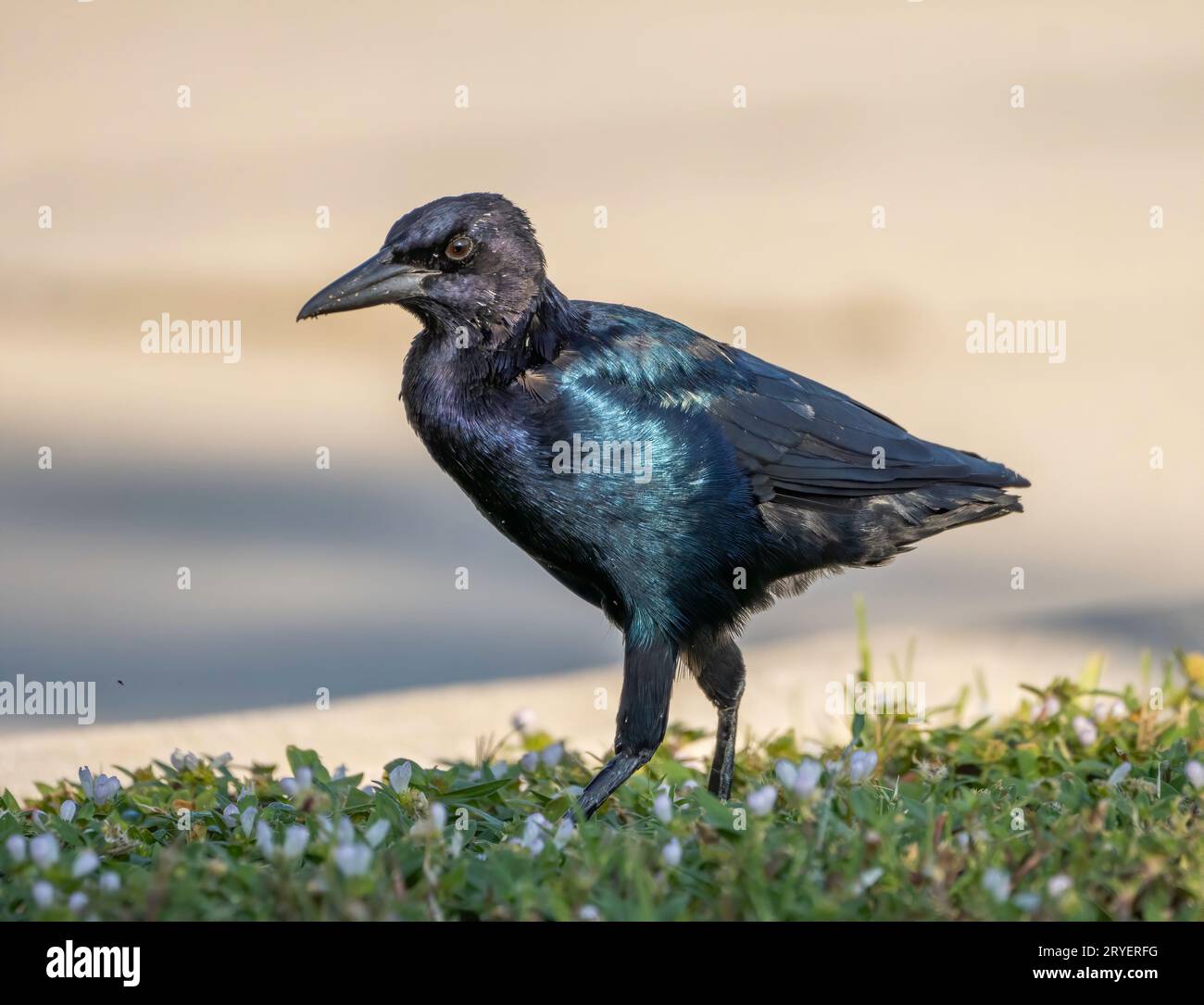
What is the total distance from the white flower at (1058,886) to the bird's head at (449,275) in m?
2.10

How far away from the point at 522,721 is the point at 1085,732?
1729mm

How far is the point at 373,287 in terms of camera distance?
15.3 feet

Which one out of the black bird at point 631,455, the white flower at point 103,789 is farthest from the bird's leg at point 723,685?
the white flower at point 103,789

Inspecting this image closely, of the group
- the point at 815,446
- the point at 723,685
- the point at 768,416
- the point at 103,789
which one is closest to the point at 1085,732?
the point at 723,685

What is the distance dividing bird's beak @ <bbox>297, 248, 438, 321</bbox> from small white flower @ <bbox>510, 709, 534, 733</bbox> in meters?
1.48

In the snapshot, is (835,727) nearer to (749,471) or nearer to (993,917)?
(749,471)

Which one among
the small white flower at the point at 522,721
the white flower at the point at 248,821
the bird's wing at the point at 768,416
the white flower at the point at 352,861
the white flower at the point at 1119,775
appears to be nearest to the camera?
the white flower at the point at 352,861

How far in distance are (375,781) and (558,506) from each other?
3.09ft

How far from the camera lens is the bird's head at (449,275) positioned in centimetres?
466

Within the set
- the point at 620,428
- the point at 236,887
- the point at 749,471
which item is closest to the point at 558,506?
the point at 620,428

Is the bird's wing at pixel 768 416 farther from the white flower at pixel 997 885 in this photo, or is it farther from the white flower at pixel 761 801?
the white flower at pixel 997 885

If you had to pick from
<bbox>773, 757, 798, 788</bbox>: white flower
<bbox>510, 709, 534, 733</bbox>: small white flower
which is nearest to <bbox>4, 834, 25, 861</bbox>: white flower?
<bbox>773, 757, 798, 788</bbox>: white flower

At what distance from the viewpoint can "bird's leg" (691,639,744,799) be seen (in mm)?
4934

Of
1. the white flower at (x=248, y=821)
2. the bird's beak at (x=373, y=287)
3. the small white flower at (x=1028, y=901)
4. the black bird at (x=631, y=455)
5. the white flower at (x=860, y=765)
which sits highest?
the bird's beak at (x=373, y=287)
